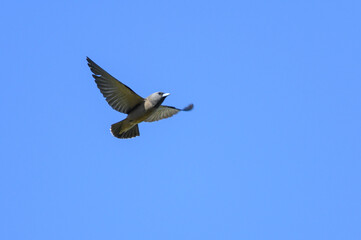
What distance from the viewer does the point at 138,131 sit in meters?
20.7

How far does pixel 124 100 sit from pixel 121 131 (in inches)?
47.5

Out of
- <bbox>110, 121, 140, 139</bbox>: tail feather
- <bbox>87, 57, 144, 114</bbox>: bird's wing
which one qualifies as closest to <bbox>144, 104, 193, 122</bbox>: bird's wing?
<bbox>110, 121, 140, 139</bbox>: tail feather

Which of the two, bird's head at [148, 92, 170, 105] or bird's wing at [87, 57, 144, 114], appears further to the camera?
bird's head at [148, 92, 170, 105]

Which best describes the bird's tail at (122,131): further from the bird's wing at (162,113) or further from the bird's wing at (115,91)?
the bird's wing at (162,113)

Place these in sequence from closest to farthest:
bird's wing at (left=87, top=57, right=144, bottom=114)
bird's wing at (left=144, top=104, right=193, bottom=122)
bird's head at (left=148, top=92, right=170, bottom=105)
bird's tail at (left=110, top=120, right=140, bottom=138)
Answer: bird's wing at (left=87, top=57, right=144, bottom=114)
bird's head at (left=148, top=92, right=170, bottom=105)
bird's tail at (left=110, top=120, right=140, bottom=138)
bird's wing at (left=144, top=104, right=193, bottom=122)

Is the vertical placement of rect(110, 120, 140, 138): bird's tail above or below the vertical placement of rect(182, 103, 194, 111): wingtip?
below

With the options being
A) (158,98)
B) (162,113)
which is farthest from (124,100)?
(162,113)

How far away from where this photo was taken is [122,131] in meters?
20.1

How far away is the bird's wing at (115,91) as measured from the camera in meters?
18.4

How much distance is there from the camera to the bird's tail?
19750 millimetres

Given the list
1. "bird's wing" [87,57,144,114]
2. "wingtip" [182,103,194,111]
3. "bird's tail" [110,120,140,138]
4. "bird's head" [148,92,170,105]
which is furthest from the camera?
"wingtip" [182,103,194,111]

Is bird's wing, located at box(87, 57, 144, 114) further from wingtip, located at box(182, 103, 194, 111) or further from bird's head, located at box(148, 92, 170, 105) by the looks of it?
wingtip, located at box(182, 103, 194, 111)

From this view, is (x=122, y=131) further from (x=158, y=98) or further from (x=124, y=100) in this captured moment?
(x=158, y=98)

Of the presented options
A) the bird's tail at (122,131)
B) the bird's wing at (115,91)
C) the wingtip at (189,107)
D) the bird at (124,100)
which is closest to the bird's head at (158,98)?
the bird at (124,100)
